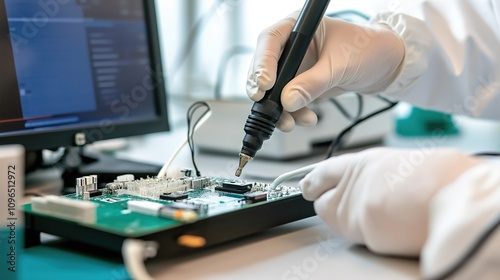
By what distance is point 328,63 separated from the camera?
2.42 feet

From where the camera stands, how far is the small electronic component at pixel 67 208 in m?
0.46

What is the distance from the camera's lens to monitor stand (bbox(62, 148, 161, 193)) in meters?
0.79

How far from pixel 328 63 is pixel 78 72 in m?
0.34

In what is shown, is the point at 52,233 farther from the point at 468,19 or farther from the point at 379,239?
the point at 468,19

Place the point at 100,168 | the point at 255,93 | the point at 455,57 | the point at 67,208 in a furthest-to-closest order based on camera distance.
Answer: the point at 455,57 → the point at 100,168 → the point at 255,93 → the point at 67,208

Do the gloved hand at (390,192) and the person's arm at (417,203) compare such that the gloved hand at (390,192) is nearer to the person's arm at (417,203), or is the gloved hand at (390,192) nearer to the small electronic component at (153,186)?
the person's arm at (417,203)

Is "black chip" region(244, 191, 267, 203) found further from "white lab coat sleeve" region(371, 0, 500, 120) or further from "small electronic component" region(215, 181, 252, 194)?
"white lab coat sleeve" region(371, 0, 500, 120)

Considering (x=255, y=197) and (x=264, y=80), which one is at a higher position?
(x=264, y=80)

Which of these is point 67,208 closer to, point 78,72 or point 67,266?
point 67,266

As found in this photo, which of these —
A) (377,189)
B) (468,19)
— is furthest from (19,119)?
(468,19)

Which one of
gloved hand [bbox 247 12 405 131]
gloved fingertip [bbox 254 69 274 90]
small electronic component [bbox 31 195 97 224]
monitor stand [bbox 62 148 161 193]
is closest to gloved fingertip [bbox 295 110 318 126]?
gloved hand [bbox 247 12 405 131]

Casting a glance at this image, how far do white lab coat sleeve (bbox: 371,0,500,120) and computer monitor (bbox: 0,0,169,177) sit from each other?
386mm

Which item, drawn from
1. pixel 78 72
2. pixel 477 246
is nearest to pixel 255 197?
pixel 477 246

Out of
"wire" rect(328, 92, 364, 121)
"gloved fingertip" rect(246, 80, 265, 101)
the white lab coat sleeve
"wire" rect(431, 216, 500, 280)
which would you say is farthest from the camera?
"wire" rect(328, 92, 364, 121)
